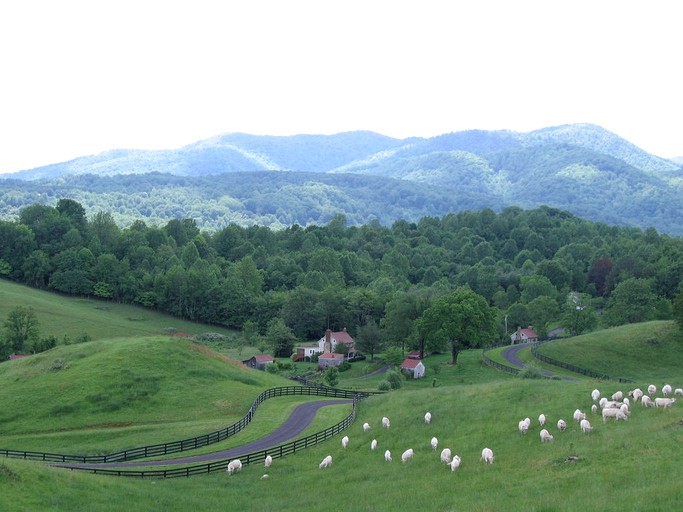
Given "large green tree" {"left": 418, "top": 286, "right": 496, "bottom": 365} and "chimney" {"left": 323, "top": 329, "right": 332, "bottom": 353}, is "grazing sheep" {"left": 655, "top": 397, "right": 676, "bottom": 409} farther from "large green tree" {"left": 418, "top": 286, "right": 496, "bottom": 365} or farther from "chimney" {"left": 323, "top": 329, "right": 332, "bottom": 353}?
"chimney" {"left": 323, "top": 329, "right": 332, "bottom": 353}

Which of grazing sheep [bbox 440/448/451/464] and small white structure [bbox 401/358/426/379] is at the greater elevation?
grazing sheep [bbox 440/448/451/464]

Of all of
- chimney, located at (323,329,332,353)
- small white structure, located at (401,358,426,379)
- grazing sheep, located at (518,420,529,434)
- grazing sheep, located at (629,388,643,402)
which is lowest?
chimney, located at (323,329,332,353)

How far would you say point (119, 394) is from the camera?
65.9m

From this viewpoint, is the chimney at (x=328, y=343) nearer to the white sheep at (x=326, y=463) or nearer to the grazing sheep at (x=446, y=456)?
the white sheep at (x=326, y=463)

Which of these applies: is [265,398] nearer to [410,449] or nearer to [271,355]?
[410,449]

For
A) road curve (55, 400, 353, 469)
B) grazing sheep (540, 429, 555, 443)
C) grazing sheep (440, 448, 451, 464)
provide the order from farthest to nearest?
road curve (55, 400, 353, 469) → grazing sheep (540, 429, 555, 443) → grazing sheep (440, 448, 451, 464)

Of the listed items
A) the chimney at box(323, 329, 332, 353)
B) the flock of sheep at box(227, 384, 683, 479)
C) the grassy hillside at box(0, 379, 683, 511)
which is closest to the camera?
the grassy hillside at box(0, 379, 683, 511)

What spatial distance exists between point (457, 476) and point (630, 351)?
193 feet

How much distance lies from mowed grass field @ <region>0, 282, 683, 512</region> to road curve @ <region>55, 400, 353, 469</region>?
4.14 ft

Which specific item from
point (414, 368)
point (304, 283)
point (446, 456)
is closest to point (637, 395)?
point (446, 456)

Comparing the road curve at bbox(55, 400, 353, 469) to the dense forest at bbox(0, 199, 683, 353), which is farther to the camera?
the dense forest at bbox(0, 199, 683, 353)

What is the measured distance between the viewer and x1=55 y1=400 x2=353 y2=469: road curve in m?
46.0

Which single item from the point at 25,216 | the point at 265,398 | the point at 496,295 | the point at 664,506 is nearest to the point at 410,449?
the point at 664,506

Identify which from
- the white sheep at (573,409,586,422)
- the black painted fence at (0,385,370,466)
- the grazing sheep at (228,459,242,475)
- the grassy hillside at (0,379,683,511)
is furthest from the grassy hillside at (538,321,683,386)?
the grazing sheep at (228,459,242,475)
